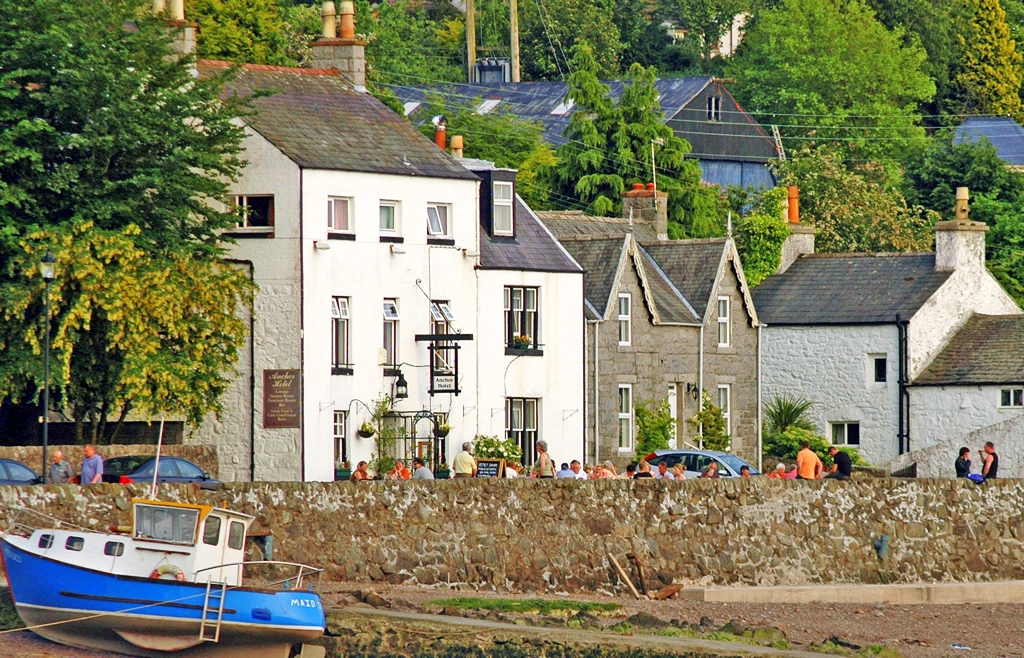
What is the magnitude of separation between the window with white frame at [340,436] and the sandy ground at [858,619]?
1011cm

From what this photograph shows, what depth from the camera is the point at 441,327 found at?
49969mm

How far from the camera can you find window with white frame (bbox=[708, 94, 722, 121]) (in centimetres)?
9281

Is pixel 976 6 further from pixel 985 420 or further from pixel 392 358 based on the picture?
pixel 392 358

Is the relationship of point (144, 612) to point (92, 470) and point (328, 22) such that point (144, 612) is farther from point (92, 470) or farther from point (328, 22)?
point (328, 22)

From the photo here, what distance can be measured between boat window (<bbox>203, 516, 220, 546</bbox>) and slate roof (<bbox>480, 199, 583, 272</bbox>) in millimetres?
20795

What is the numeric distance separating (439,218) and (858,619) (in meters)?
15.7

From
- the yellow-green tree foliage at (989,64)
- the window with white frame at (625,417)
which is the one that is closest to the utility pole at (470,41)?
the yellow-green tree foliage at (989,64)

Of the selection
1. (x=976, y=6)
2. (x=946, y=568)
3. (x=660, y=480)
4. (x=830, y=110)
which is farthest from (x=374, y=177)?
(x=976, y=6)

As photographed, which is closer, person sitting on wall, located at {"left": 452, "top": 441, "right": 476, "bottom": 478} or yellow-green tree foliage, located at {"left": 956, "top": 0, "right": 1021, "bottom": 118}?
person sitting on wall, located at {"left": 452, "top": 441, "right": 476, "bottom": 478}

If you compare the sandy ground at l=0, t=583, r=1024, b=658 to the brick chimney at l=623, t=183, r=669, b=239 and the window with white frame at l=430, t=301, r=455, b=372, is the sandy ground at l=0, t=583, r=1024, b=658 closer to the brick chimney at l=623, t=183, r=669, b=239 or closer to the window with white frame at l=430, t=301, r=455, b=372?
the window with white frame at l=430, t=301, r=455, b=372

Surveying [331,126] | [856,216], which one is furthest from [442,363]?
[856,216]

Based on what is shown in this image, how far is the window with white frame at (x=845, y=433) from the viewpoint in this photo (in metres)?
62.8

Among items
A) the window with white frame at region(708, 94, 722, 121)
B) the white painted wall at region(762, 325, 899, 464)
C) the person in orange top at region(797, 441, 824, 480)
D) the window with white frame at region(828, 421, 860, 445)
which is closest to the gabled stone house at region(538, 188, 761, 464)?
the white painted wall at region(762, 325, 899, 464)

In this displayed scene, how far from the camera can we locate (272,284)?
155 ft
